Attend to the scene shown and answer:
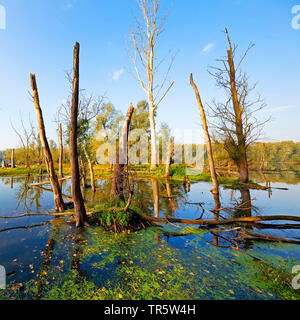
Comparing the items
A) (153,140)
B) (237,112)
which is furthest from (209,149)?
(153,140)

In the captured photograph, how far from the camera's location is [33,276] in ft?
10.5

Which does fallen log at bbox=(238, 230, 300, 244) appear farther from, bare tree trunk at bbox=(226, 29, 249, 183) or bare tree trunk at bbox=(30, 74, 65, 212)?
bare tree trunk at bbox=(226, 29, 249, 183)

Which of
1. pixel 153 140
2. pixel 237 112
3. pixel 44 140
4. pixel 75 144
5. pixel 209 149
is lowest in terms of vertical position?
pixel 75 144

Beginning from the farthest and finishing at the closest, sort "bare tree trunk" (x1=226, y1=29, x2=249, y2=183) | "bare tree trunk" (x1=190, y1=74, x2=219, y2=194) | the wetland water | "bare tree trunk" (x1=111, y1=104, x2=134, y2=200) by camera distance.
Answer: "bare tree trunk" (x1=226, y1=29, x2=249, y2=183) → "bare tree trunk" (x1=190, y1=74, x2=219, y2=194) → "bare tree trunk" (x1=111, y1=104, x2=134, y2=200) → the wetland water

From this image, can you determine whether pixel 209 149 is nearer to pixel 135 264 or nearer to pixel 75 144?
pixel 75 144

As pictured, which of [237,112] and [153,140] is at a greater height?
[237,112]

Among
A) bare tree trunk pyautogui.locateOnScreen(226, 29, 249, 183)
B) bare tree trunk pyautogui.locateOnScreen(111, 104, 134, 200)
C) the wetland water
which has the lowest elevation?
the wetland water

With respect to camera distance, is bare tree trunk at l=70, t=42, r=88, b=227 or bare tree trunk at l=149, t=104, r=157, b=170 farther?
bare tree trunk at l=149, t=104, r=157, b=170

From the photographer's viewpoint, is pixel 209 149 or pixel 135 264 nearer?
pixel 135 264

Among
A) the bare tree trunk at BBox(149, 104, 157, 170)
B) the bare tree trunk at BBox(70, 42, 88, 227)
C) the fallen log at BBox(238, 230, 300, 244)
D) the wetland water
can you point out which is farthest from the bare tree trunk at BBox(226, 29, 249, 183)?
the bare tree trunk at BBox(70, 42, 88, 227)

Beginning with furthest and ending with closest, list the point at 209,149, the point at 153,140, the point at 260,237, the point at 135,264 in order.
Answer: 1. the point at 153,140
2. the point at 209,149
3. the point at 260,237
4. the point at 135,264

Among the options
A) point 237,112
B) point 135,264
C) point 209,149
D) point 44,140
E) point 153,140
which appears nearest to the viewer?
point 135,264

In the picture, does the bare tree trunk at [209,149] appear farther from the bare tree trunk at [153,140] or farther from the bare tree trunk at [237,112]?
the bare tree trunk at [153,140]
